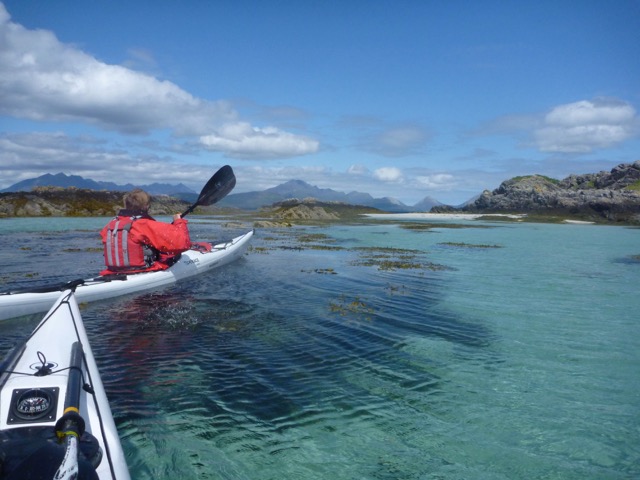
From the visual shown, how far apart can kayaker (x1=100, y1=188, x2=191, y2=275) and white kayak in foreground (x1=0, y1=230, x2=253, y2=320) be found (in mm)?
408

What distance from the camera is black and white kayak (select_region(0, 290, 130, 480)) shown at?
258 cm

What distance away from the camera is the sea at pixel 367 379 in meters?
4.44

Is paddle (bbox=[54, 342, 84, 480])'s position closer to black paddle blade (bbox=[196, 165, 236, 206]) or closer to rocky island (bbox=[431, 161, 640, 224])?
black paddle blade (bbox=[196, 165, 236, 206])

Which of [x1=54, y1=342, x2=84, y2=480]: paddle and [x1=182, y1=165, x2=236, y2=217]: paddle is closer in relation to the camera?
[x1=54, y1=342, x2=84, y2=480]: paddle

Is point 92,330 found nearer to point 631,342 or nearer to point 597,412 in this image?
point 597,412

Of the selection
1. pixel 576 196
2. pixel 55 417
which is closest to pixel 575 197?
pixel 576 196

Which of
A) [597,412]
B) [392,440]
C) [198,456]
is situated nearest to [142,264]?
[198,456]

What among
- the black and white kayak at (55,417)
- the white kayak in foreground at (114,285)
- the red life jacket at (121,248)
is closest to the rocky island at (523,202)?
the white kayak in foreground at (114,285)

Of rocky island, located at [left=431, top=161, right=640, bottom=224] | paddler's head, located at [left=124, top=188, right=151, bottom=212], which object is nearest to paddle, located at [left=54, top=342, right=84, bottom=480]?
paddler's head, located at [left=124, top=188, right=151, bottom=212]

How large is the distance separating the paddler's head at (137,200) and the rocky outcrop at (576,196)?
252ft

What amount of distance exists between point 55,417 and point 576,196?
9380cm

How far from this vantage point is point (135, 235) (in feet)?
33.5

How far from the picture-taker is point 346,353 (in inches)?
291

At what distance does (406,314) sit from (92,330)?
22.5 ft
